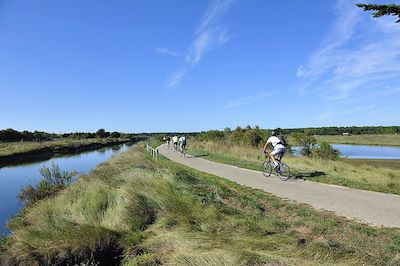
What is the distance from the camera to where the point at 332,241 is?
268 inches

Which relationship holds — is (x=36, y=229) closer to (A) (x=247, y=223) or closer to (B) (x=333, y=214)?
(A) (x=247, y=223)

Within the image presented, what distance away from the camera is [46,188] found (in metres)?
16.8

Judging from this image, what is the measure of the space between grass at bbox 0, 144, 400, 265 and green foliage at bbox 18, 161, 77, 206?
4.63 metres

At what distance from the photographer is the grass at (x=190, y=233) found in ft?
20.4

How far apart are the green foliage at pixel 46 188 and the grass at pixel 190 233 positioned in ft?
15.2

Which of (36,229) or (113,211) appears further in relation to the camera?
(113,211)

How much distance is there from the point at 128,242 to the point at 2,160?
1623 inches

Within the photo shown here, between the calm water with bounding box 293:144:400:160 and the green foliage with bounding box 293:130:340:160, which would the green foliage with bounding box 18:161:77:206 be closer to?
the green foliage with bounding box 293:130:340:160

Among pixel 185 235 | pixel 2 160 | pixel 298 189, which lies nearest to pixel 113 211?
pixel 185 235

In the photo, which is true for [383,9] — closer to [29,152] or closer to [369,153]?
[29,152]

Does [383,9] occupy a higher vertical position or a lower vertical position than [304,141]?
higher

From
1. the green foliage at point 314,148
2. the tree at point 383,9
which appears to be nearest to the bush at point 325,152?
the green foliage at point 314,148

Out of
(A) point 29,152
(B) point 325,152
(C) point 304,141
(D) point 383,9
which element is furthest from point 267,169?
(A) point 29,152

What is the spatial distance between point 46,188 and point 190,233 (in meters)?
11.3
